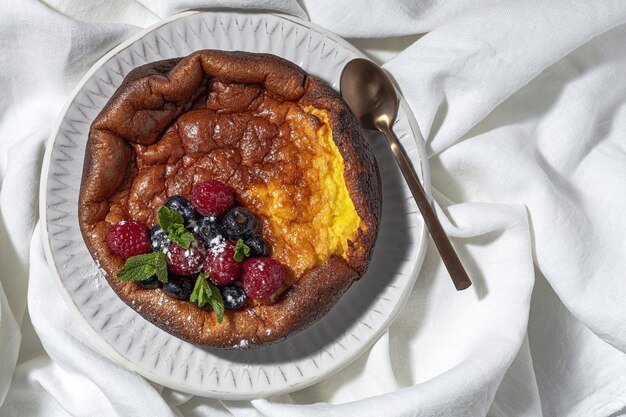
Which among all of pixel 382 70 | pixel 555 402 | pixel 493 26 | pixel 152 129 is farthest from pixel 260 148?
pixel 555 402

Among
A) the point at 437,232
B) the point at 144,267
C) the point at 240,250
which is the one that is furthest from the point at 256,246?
the point at 437,232

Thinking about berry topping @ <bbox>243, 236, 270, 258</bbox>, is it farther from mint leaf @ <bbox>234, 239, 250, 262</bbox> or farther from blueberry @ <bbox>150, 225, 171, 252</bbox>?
blueberry @ <bbox>150, 225, 171, 252</bbox>

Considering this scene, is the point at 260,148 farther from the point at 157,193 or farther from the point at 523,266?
the point at 523,266

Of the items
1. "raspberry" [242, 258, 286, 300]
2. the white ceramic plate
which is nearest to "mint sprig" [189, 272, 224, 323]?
"raspberry" [242, 258, 286, 300]

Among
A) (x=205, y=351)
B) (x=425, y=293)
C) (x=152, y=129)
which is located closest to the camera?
(x=152, y=129)

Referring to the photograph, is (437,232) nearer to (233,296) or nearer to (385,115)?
(385,115)

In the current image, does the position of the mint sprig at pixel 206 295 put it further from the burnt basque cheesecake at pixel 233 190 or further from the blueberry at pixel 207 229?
the blueberry at pixel 207 229
